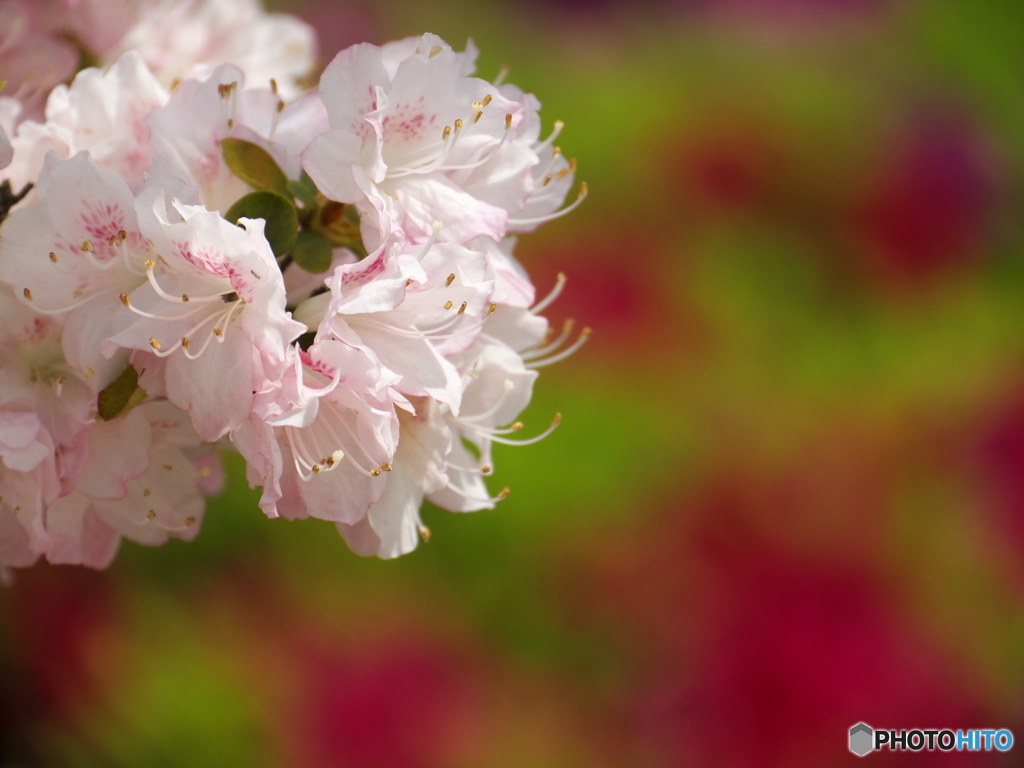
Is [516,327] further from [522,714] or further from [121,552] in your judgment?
[121,552]

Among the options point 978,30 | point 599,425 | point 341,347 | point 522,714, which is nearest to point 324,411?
point 341,347

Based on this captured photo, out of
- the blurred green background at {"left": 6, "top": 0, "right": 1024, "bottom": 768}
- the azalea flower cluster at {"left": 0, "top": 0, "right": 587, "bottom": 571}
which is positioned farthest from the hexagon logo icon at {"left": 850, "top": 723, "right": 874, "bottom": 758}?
the azalea flower cluster at {"left": 0, "top": 0, "right": 587, "bottom": 571}

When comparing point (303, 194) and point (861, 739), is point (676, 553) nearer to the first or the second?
point (861, 739)

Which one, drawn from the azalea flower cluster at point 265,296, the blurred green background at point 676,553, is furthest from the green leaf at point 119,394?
the blurred green background at point 676,553

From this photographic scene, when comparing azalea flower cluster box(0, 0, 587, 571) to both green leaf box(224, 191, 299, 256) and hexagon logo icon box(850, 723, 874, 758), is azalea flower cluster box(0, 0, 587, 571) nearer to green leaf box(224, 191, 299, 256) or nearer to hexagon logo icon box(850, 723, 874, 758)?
green leaf box(224, 191, 299, 256)

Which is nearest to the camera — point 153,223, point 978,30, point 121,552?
point 153,223

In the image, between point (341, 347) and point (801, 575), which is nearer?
point (341, 347)

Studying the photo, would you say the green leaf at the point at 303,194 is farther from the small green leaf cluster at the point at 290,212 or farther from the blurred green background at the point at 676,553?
the blurred green background at the point at 676,553

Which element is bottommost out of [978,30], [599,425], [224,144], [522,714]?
[522,714]
